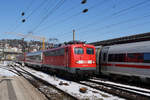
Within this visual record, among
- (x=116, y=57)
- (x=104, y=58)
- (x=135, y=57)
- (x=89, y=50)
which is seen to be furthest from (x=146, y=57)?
(x=89, y=50)

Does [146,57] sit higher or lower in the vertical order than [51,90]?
higher

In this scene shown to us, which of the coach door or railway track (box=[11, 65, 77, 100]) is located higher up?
the coach door

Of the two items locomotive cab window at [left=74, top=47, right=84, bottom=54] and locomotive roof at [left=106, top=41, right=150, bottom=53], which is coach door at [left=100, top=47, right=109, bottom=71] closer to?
locomotive roof at [left=106, top=41, right=150, bottom=53]

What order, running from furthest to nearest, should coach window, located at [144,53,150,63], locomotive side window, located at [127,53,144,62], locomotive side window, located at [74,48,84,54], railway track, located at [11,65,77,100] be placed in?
locomotive side window, located at [74,48,84,54] < locomotive side window, located at [127,53,144,62] < coach window, located at [144,53,150,63] < railway track, located at [11,65,77,100]

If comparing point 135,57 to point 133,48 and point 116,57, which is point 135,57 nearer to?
point 133,48

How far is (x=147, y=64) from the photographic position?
10297 mm

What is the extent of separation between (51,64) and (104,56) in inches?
245

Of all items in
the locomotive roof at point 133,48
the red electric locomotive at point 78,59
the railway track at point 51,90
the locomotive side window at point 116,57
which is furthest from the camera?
the red electric locomotive at point 78,59

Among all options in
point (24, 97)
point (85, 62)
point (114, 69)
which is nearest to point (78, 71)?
point (85, 62)

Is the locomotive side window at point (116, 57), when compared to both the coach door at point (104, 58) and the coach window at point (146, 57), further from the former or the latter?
the coach window at point (146, 57)

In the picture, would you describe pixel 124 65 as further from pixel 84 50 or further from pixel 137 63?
pixel 84 50

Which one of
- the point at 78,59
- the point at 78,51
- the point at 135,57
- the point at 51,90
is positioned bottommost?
the point at 51,90

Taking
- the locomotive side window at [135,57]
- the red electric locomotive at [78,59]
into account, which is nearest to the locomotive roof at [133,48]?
the locomotive side window at [135,57]

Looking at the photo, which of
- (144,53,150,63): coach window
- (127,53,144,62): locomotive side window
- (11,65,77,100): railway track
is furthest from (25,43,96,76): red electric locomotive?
(144,53,150,63): coach window
